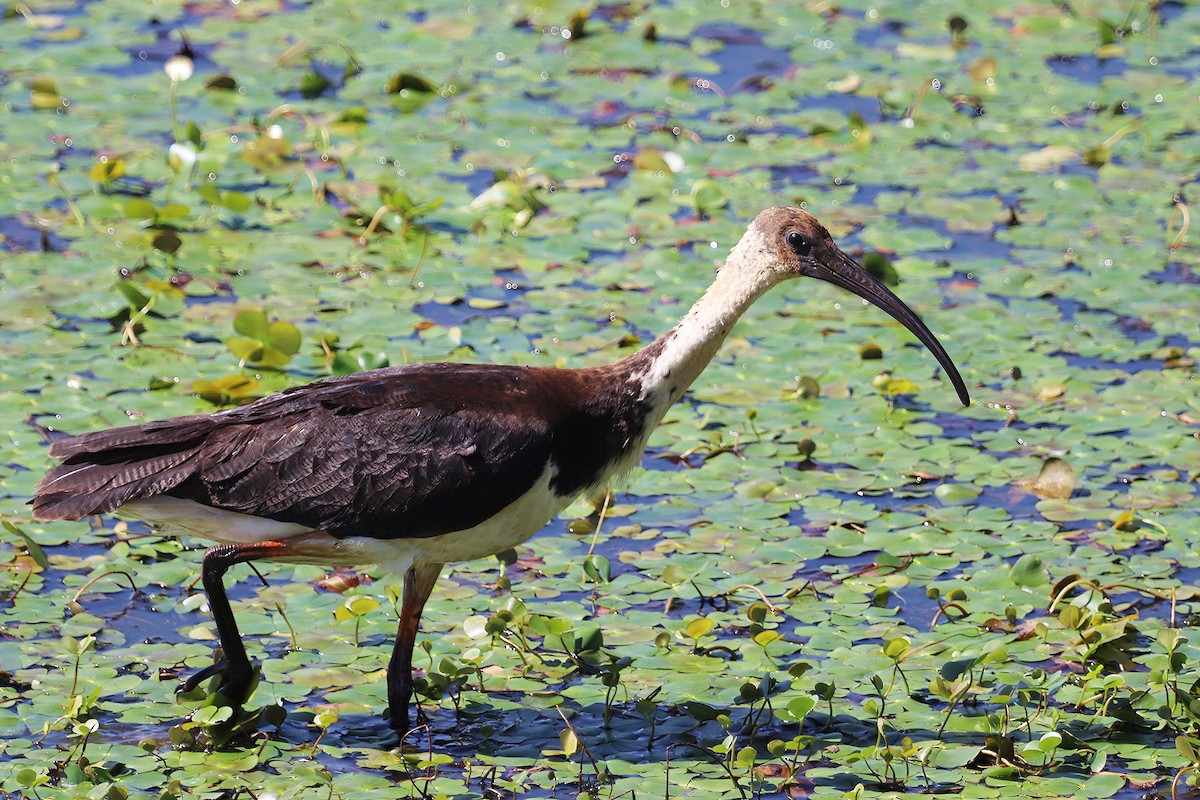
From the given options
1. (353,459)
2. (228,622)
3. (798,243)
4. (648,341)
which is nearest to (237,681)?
(228,622)

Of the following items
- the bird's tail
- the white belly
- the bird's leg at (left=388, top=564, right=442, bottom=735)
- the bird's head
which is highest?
the bird's head

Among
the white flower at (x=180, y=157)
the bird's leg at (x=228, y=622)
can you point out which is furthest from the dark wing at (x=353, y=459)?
the white flower at (x=180, y=157)

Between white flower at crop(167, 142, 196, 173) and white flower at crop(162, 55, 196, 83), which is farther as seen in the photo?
white flower at crop(162, 55, 196, 83)

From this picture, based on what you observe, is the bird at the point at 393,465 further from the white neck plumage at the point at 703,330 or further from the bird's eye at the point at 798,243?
the bird's eye at the point at 798,243

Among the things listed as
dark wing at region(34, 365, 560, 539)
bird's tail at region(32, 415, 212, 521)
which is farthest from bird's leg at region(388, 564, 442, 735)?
bird's tail at region(32, 415, 212, 521)

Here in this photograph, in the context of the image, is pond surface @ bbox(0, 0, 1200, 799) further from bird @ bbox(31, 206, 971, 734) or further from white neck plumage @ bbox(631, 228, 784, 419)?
white neck plumage @ bbox(631, 228, 784, 419)

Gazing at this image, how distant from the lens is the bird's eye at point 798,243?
5879 mm

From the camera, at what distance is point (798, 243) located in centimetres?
590

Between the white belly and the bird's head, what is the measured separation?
1.02m

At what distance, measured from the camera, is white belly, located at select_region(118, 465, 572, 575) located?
557 cm

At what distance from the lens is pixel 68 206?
893 centimetres

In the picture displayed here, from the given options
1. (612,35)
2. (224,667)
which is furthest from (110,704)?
(612,35)

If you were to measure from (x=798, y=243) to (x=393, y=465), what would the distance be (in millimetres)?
1489

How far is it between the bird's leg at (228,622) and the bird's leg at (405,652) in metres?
0.42
